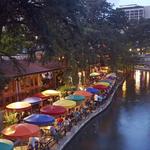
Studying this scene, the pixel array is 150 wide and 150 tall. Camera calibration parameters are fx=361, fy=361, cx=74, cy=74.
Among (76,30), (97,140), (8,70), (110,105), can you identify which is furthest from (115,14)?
(76,30)

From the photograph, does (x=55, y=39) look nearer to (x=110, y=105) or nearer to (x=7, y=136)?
(x=7, y=136)

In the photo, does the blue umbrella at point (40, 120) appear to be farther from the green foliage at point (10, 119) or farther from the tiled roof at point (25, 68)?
the tiled roof at point (25, 68)

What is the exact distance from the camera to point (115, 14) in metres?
62.4

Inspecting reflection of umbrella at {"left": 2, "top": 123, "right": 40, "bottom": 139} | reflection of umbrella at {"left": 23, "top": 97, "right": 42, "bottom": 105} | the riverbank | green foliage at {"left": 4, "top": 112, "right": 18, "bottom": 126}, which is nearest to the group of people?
the riverbank

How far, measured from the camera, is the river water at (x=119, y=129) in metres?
23.5

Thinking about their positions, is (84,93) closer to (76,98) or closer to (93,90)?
(76,98)

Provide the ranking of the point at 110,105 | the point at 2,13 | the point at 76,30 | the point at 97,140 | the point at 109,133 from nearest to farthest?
the point at 2,13 → the point at 76,30 → the point at 97,140 → the point at 109,133 → the point at 110,105

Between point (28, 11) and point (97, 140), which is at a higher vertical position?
point (28, 11)

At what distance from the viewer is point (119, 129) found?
92.2ft

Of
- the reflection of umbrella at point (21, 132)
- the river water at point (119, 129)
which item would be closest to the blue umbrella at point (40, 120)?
the river water at point (119, 129)

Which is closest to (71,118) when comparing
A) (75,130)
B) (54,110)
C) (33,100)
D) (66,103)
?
(66,103)

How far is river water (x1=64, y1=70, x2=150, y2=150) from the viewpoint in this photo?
23.5 metres

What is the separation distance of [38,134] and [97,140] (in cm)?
586

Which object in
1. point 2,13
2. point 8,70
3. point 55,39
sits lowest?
point 8,70
